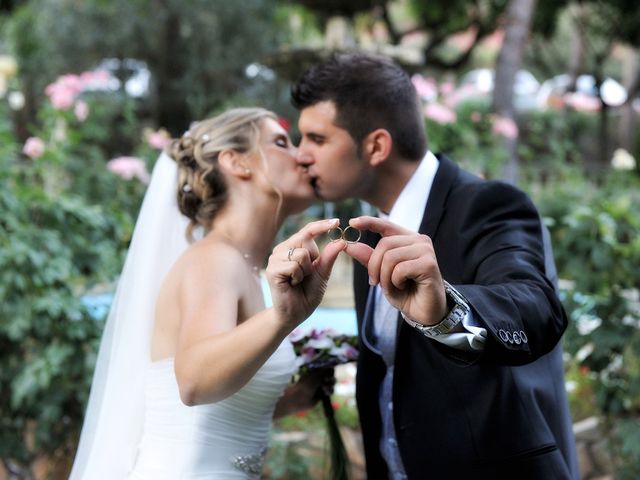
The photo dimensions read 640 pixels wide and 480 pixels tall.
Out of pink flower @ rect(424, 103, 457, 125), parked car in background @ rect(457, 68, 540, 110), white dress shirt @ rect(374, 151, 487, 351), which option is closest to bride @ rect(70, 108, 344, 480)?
white dress shirt @ rect(374, 151, 487, 351)

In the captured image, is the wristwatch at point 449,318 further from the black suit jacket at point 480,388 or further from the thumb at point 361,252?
the black suit jacket at point 480,388

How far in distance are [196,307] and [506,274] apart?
0.82 meters

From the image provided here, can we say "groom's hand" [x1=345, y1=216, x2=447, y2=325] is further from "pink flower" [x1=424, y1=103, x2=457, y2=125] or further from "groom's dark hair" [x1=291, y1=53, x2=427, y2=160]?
"pink flower" [x1=424, y1=103, x2=457, y2=125]

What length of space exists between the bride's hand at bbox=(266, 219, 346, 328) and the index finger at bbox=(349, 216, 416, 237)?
0.17 feet

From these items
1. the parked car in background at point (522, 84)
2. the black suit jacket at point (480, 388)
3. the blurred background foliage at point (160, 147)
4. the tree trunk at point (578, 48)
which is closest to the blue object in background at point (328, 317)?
the blurred background foliage at point (160, 147)

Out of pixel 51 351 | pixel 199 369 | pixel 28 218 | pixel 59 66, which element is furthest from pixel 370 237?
pixel 59 66

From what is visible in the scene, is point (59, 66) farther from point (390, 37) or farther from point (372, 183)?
point (372, 183)

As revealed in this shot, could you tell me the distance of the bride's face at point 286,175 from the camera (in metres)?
2.82

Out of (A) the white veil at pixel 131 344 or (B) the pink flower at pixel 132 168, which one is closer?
(A) the white veil at pixel 131 344

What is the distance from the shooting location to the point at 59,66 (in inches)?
542

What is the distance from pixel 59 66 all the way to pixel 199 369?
41.3 feet

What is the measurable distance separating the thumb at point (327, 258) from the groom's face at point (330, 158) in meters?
0.91

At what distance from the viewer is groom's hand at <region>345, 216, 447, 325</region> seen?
5.22ft

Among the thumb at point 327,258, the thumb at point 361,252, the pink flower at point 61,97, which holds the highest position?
the thumb at point 361,252
